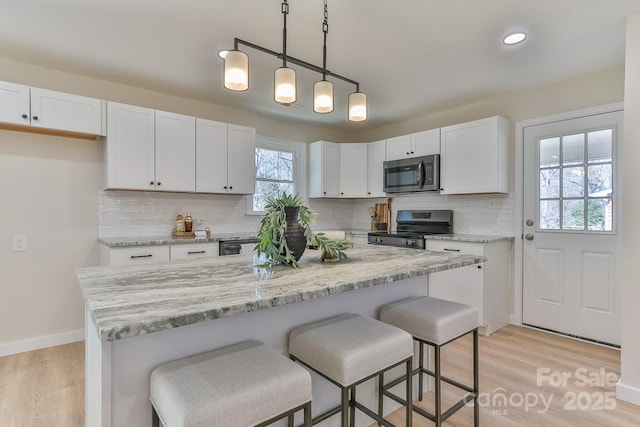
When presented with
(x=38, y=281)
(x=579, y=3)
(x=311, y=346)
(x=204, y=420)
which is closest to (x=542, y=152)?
(x=579, y=3)

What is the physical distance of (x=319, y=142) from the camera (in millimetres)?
4480

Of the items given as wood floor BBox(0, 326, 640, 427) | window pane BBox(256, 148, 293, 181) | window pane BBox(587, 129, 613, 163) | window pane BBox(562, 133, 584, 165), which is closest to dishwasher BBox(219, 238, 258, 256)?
window pane BBox(256, 148, 293, 181)

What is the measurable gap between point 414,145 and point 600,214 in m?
1.89

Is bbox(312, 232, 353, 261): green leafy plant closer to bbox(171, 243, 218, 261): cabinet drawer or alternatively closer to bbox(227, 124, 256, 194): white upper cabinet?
bbox(171, 243, 218, 261): cabinet drawer

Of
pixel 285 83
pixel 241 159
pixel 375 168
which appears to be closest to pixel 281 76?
pixel 285 83

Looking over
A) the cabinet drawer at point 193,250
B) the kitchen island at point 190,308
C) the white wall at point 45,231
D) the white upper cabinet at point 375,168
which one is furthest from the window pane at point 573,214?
the white wall at point 45,231

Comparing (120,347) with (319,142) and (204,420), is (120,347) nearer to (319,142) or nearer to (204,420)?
(204,420)

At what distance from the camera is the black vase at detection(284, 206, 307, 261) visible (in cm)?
159

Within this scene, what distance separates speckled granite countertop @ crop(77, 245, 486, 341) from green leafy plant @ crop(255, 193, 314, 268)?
7cm

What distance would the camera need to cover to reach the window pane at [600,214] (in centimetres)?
289

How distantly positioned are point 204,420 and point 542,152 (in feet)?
11.9

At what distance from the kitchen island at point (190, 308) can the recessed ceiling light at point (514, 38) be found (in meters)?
1.69

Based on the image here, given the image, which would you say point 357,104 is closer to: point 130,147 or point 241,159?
point 241,159

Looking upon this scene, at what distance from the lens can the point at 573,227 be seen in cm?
309
